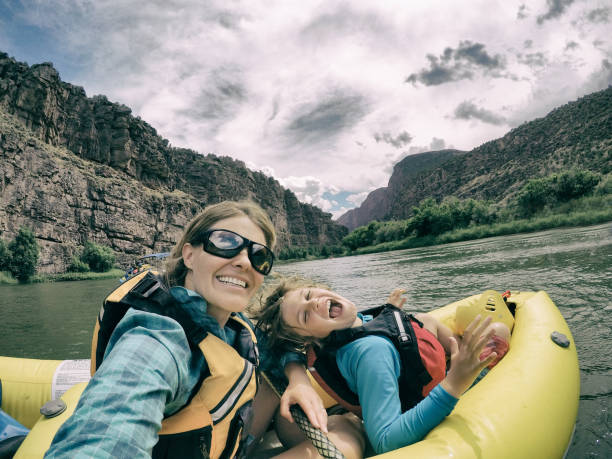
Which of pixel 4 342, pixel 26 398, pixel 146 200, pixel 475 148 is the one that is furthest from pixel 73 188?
pixel 475 148

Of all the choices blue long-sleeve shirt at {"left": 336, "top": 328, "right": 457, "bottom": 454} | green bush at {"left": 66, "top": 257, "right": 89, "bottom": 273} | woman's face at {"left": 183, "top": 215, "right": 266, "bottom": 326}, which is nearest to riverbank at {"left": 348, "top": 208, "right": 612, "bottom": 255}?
blue long-sleeve shirt at {"left": 336, "top": 328, "right": 457, "bottom": 454}

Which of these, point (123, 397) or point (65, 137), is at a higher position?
point (65, 137)

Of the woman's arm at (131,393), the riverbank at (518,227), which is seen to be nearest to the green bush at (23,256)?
the riverbank at (518,227)

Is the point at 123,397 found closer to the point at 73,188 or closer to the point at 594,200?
the point at 594,200

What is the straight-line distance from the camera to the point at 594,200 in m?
25.6

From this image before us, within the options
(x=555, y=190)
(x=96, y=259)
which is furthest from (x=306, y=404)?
(x=96, y=259)

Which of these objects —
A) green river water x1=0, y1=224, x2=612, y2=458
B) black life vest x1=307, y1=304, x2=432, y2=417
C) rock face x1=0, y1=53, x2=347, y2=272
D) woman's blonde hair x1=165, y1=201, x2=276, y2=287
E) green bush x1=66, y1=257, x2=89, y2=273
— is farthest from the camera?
green bush x1=66, y1=257, x2=89, y2=273

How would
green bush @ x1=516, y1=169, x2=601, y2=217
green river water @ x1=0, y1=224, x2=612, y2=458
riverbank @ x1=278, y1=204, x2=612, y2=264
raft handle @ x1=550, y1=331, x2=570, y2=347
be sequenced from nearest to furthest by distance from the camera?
green river water @ x1=0, y1=224, x2=612, y2=458 < raft handle @ x1=550, y1=331, x2=570, y2=347 < riverbank @ x1=278, y1=204, x2=612, y2=264 < green bush @ x1=516, y1=169, x2=601, y2=217

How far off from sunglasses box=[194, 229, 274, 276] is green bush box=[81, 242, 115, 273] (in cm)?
5426

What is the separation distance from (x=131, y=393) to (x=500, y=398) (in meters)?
1.84

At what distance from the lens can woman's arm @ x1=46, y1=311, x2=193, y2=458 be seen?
0.74 m

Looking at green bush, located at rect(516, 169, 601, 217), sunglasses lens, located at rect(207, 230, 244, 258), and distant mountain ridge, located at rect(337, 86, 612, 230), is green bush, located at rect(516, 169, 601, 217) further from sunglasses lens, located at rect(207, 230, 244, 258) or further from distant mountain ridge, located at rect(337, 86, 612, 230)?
sunglasses lens, located at rect(207, 230, 244, 258)

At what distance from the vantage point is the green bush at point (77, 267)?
45.2m

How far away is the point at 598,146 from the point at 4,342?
5934 centimetres
